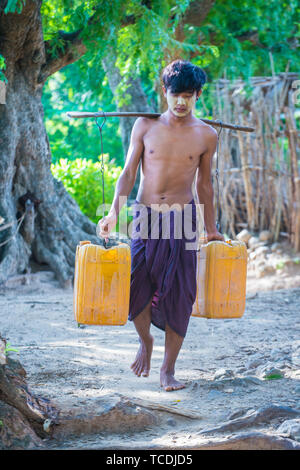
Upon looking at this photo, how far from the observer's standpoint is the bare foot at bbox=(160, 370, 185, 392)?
3482mm

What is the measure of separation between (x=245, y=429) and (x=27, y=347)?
1.92 m

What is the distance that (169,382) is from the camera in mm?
3520

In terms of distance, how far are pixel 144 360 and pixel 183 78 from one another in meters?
1.68

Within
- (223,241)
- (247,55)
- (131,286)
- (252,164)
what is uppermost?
(247,55)

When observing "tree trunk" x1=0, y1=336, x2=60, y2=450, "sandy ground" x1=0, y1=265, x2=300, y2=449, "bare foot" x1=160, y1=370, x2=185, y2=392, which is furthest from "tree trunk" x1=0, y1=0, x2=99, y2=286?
"tree trunk" x1=0, y1=336, x2=60, y2=450

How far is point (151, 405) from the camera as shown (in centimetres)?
304

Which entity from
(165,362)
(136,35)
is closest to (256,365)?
(165,362)

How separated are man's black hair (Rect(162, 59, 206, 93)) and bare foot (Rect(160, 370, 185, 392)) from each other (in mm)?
1637

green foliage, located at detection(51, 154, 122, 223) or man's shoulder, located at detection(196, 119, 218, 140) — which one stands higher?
man's shoulder, located at detection(196, 119, 218, 140)

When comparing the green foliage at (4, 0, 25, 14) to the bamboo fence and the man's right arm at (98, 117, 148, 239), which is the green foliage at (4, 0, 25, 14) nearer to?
the man's right arm at (98, 117, 148, 239)

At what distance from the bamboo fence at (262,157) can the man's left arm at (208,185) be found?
15.9 ft

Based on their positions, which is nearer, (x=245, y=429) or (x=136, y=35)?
(x=245, y=429)
